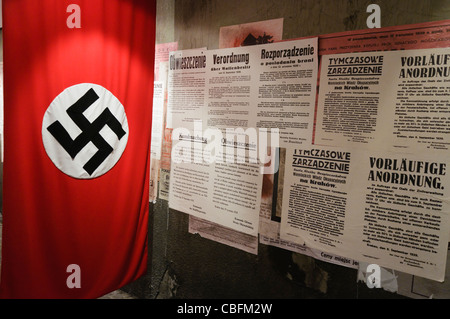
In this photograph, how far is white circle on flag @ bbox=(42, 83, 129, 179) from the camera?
142 cm

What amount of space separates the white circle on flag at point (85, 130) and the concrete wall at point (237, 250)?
534 mm

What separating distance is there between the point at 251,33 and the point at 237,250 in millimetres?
1127

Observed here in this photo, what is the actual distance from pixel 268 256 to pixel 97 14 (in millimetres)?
1476

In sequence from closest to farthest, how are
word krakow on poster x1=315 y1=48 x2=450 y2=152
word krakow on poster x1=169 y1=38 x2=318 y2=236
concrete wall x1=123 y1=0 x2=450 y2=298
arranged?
word krakow on poster x1=315 y1=48 x2=450 y2=152 → concrete wall x1=123 y1=0 x2=450 y2=298 → word krakow on poster x1=169 y1=38 x2=318 y2=236

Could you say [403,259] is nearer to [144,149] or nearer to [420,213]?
[420,213]

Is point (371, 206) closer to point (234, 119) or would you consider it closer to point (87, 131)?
point (234, 119)

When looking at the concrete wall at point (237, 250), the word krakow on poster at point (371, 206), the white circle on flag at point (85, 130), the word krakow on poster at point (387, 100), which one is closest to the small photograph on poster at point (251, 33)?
the concrete wall at point (237, 250)

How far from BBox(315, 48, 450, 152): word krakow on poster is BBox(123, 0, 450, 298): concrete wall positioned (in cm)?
15

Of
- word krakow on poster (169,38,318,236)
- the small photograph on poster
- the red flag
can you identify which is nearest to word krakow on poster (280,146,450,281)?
word krakow on poster (169,38,318,236)

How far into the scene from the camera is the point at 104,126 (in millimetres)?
1572

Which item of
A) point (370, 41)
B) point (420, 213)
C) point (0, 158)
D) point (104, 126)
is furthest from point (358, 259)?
point (0, 158)

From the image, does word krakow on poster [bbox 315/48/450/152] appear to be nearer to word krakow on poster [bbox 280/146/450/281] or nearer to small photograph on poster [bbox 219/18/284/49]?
word krakow on poster [bbox 280/146/450/281]

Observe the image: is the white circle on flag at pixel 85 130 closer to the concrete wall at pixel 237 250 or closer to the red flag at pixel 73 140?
the red flag at pixel 73 140

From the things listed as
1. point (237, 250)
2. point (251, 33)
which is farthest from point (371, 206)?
point (251, 33)
